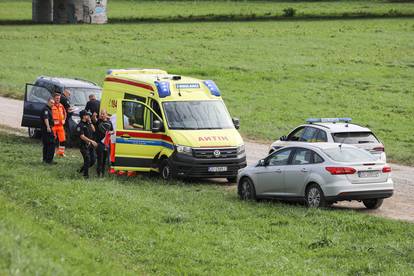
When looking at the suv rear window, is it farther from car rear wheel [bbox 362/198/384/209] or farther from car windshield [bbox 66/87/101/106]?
car windshield [bbox 66/87/101/106]

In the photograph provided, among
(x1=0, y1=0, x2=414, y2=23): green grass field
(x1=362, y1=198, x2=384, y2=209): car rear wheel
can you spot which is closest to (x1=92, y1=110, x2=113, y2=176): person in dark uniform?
(x1=362, y1=198, x2=384, y2=209): car rear wheel

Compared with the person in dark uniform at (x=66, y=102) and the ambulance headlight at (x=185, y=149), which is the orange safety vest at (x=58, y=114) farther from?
the ambulance headlight at (x=185, y=149)

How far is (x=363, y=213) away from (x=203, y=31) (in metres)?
48.5

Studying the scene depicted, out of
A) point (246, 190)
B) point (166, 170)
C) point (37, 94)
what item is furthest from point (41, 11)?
point (246, 190)

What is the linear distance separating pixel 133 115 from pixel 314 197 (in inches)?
253

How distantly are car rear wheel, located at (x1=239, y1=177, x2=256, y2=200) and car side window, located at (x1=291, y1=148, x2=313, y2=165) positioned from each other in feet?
4.06

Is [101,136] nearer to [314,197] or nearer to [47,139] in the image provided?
[47,139]

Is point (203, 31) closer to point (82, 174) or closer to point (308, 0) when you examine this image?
point (308, 0)

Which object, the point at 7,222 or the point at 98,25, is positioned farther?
the point at 98,25

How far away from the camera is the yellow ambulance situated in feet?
83.3

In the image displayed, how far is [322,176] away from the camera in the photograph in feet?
70.8

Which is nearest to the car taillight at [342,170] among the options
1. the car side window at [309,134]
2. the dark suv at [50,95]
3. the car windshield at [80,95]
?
the car side window at [309,134]

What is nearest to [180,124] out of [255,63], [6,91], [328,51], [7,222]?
[7,222]

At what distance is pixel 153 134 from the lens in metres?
25.9
